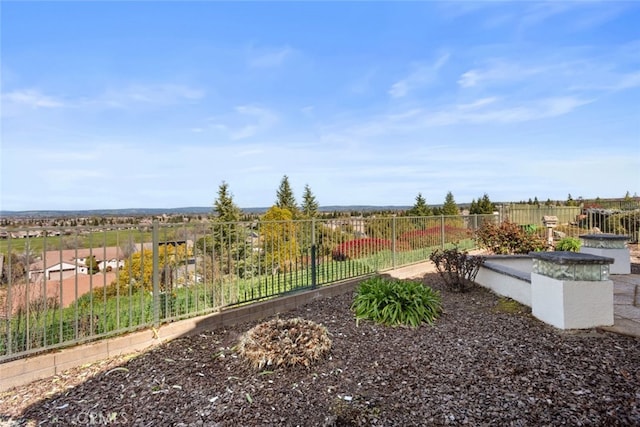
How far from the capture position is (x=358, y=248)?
22.1ft

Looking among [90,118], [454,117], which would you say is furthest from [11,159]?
[454,117]

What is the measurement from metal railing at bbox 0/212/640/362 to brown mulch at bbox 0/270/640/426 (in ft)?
1.72

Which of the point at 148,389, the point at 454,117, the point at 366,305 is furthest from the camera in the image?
the point at 454,117

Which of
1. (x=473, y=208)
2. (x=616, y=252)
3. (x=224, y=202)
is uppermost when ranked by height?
(x=224, y=202)

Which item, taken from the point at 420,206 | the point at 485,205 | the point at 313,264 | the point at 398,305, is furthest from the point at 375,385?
the point at 420,206

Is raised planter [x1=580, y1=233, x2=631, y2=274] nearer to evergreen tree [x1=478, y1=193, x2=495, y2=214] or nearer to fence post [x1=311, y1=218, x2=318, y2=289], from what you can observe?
fence post [x1=311, y1=218, x2=318, y2=289]

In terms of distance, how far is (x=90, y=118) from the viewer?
27.1ft

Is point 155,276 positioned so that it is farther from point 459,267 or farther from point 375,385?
point 459,267

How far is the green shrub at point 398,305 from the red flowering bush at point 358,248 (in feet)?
5.50

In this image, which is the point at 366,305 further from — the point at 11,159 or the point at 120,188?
the point at 120,188

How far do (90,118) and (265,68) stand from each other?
4511 millimetres

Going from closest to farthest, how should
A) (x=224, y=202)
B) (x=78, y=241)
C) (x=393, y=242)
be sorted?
(x=78, y=241) < (x=393, y=242) < (x=224, y=202)

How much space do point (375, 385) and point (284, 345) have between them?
89 centimetres

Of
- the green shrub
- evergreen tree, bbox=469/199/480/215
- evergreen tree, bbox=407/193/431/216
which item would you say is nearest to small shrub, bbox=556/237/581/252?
the green shrub
